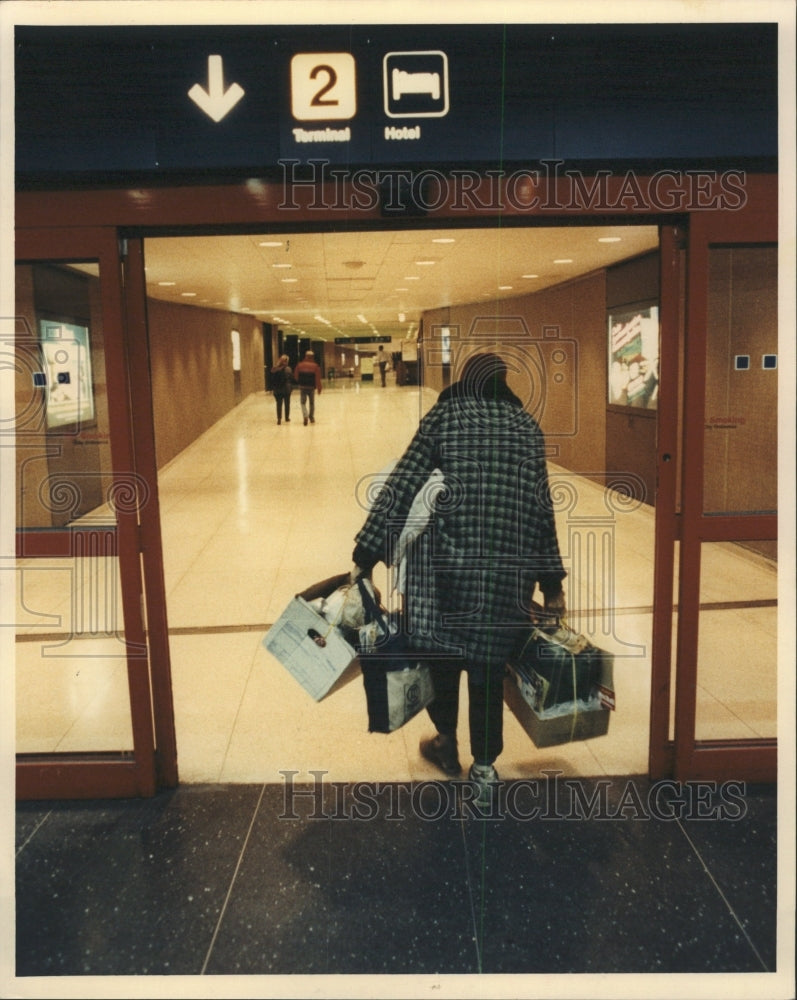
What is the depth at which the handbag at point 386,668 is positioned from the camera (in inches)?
111

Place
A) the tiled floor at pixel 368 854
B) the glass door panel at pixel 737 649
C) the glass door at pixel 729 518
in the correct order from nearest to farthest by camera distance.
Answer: the tiled floor at pixel 368 854, the glass door at pixel 729 518, the glass door panel at pixel 737 649

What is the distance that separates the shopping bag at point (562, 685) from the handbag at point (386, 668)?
0.39 metres

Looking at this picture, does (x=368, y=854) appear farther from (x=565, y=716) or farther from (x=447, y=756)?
(x=565, y=716)

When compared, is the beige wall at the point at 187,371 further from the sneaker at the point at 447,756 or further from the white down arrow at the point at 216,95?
the sneaker at the point at 447,756

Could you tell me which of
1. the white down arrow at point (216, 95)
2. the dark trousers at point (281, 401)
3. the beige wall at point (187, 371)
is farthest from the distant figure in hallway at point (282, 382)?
the white down arrow at point (216, 95)

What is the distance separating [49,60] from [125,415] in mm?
1196

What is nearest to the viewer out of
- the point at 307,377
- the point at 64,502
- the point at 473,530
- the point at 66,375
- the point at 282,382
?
the point at 473,530

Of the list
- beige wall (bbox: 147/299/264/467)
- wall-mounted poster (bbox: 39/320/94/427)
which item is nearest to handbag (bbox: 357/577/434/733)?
wall-mounted poster (bbox: 39/320/94/427)

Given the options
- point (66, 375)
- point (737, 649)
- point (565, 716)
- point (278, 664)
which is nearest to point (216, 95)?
point (66, 375)

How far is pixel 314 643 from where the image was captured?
9.25 feet

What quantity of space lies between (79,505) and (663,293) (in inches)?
98.7

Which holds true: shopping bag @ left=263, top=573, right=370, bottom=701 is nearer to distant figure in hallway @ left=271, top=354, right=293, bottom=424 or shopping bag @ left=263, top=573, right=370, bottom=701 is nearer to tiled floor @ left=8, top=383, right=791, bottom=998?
tiled floor @ left=8, top=383, right=791, bottom=998

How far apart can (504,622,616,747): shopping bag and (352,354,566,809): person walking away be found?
9 centimetres

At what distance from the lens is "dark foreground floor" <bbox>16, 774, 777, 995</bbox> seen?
2.22 metres
